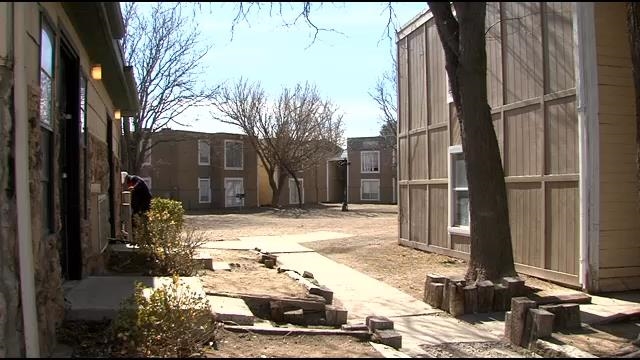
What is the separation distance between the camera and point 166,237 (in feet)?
27.5

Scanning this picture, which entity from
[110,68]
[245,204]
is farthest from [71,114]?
[245,204]

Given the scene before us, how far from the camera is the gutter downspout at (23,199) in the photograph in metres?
→ 3.82

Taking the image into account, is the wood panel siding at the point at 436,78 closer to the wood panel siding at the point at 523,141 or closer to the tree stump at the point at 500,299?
the wood panel siding at the point at 523,141

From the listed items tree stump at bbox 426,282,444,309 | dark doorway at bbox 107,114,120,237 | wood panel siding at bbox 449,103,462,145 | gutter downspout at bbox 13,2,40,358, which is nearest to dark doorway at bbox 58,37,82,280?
gutter downspout at bbox 13,2,40,358

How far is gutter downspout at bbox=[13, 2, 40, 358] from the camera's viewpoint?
3.82m

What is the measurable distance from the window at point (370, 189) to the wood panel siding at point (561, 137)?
1919 inches

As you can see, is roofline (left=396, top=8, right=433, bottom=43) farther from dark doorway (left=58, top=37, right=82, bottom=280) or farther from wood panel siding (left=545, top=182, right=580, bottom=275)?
dark doorway (left=58, top=37, right=82, bottom=280)

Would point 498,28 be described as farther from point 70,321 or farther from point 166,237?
point 70,321

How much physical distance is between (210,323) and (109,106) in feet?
26.0

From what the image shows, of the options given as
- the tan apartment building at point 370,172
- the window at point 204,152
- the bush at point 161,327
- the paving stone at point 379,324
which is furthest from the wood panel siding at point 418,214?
the tan apartment building at point 370,172

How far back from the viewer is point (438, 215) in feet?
45.3

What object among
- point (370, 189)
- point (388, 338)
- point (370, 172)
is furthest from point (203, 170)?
→ point (388, 338)

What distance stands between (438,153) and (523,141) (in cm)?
336

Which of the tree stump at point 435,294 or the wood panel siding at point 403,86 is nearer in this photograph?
the tree stump at point 435,294
